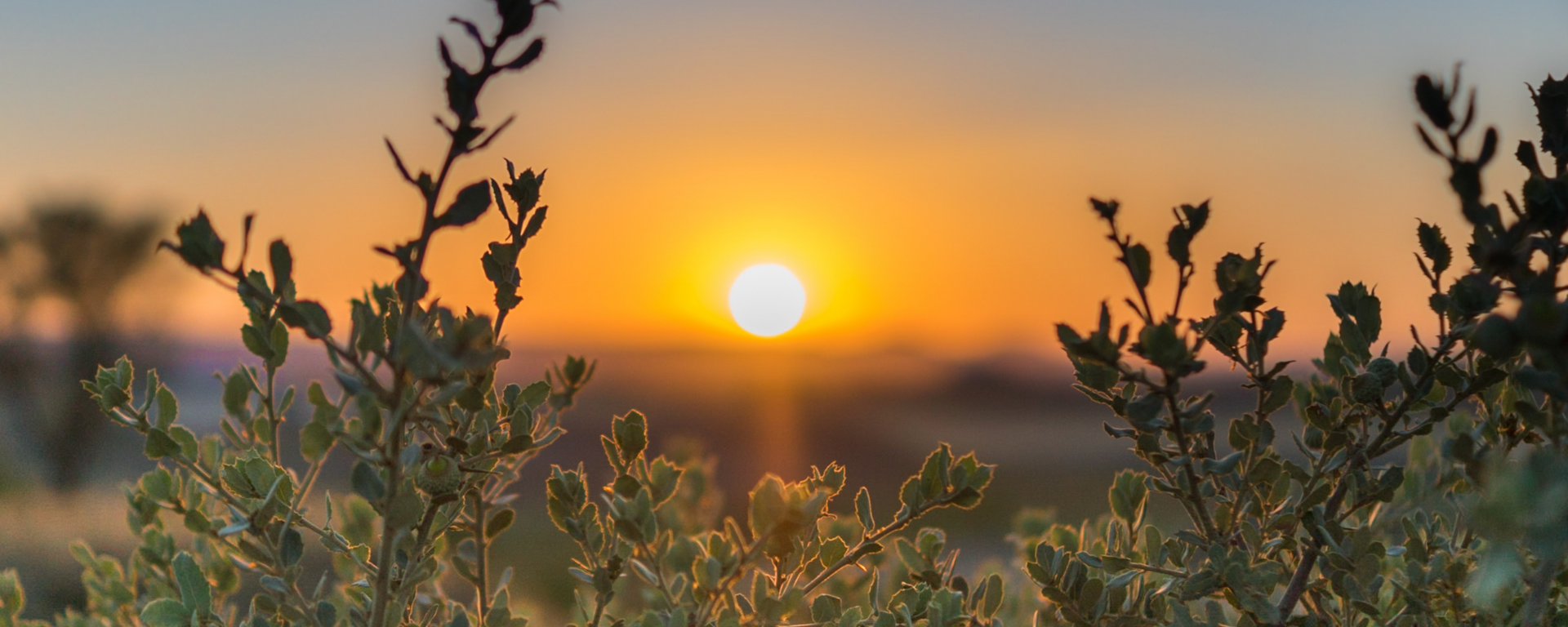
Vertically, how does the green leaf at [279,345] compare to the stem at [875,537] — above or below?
above

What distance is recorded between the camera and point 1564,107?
1221 millimetres

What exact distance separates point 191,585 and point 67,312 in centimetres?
1421

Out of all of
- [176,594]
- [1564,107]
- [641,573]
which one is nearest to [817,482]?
[641,573]

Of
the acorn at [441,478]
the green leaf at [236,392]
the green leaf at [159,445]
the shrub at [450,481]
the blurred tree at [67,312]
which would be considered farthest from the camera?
the blurred tree at [67,312]

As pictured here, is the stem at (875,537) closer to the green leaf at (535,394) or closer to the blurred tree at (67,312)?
the green leaf at (535,394)

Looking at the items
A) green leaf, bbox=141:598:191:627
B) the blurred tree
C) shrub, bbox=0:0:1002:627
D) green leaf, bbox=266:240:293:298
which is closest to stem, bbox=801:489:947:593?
shrub, bbox=0:0:1002:627

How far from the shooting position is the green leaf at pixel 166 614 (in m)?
1.32

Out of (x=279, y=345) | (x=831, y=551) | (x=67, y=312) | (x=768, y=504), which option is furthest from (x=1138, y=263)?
(x=67, y=312)

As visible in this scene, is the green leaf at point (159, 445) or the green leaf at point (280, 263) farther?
Answer: the green leaf at point (159, 445)

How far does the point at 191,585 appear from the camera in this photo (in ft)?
4.53

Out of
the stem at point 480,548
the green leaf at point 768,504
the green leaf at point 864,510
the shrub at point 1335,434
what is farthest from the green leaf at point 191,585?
the shrub at point 1335,434

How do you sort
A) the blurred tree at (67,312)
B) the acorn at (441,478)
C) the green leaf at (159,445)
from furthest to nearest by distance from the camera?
the blurred tree at (67,312), the green leaf at (159,445), the acorn at (441,478)

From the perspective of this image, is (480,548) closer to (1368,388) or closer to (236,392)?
(236,392)

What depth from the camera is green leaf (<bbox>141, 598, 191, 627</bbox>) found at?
52.1 inches
